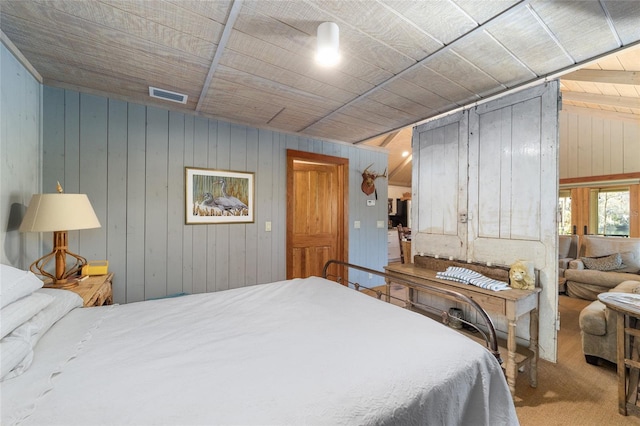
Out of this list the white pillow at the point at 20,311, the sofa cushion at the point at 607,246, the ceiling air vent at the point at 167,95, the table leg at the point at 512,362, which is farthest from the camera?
the sofa cushion at the point at 607,246

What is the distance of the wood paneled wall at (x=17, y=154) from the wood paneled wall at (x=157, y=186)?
0.21 metres

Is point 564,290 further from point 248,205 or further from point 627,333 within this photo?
point 248,205

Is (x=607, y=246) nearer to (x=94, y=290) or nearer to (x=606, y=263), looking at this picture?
(x=606, y=263)

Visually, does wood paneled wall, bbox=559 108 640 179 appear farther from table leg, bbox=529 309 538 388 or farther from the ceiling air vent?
the ceiling air vent

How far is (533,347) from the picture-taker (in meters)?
2.13

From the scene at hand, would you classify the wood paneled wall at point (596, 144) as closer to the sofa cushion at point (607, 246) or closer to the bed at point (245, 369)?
the sofa cushion at point (607, 246)

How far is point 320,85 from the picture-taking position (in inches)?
91.9

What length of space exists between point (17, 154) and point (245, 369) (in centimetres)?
229

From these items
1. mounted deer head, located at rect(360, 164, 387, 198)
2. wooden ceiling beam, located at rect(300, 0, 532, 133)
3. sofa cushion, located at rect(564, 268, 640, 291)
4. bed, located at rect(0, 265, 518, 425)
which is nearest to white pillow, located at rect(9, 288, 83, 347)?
bed, located at rect(0, 265, 518, 425)

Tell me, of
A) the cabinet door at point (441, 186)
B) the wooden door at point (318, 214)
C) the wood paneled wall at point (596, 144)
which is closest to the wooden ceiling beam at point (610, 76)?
the cabinet door at point (441, 186)

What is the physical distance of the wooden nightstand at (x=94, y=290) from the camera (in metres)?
1.76

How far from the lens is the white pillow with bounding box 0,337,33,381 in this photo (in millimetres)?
825

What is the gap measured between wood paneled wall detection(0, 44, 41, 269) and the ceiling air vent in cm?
81

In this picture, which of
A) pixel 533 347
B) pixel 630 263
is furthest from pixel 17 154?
pixel 630 263
